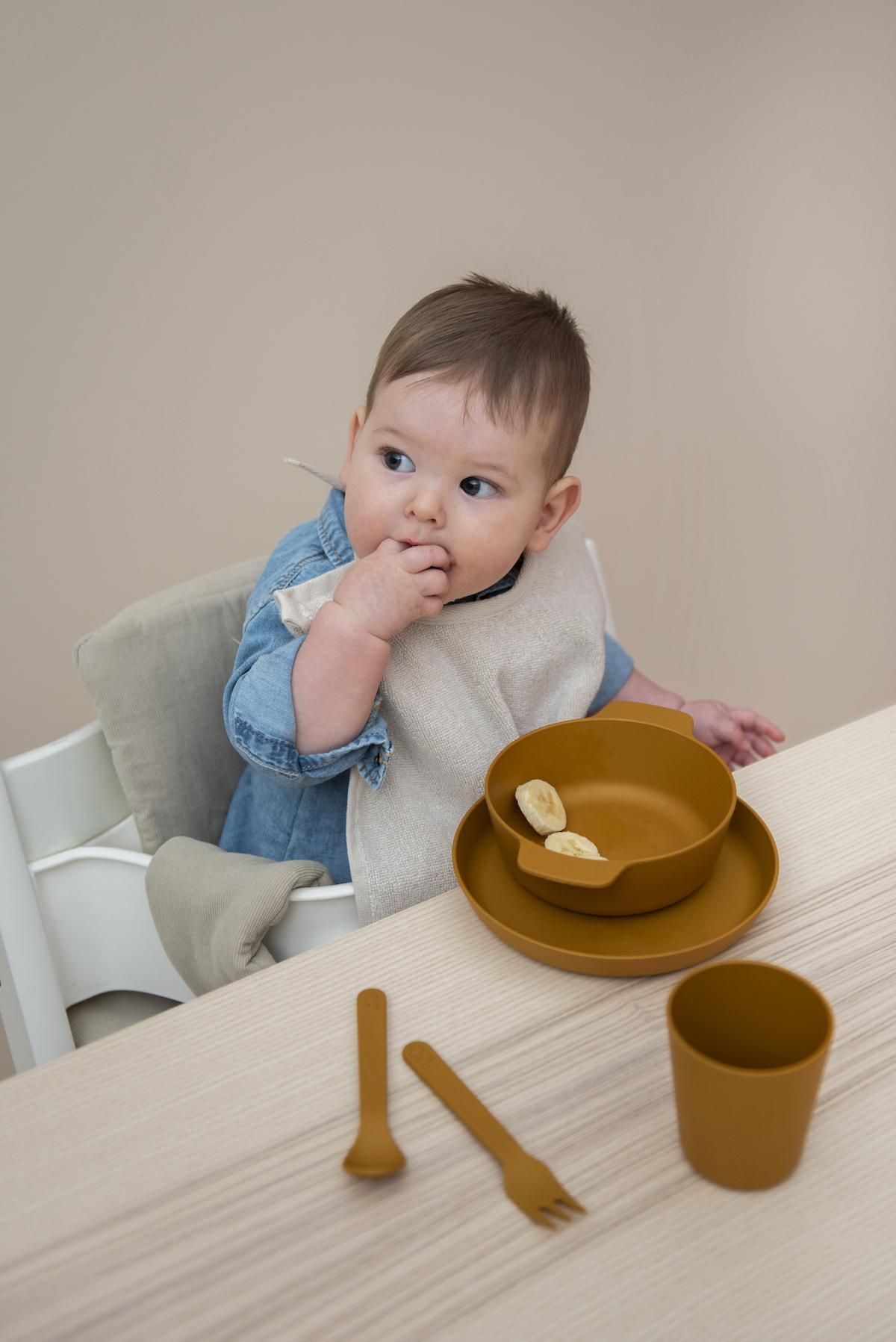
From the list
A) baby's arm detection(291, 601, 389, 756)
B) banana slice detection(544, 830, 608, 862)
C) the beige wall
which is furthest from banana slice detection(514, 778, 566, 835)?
the beige wall

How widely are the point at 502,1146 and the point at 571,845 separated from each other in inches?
9.5

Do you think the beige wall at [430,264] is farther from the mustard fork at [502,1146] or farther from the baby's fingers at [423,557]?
the mustard fork at [502,1146]

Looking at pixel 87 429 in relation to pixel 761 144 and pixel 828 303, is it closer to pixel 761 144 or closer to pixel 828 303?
pixel 761 144

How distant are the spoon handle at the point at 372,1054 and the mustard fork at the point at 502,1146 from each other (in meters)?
0.02

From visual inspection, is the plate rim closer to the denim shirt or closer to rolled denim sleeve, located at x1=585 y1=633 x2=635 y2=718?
the denim shirt

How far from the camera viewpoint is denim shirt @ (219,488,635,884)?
35.6 inches

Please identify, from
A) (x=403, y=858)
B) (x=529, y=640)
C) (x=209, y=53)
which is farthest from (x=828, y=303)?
(x=403, y=858)

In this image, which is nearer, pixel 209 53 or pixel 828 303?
pixel 209 53

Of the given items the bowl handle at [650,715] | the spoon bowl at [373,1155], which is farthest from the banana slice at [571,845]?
the spoon bowl at [373,1155]

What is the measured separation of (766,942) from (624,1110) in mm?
162

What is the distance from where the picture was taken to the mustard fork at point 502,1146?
21.2 inches

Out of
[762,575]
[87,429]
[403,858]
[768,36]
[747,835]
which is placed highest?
[768,36]

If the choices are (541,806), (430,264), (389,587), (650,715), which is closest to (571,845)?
(541,806)

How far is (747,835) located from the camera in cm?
79
